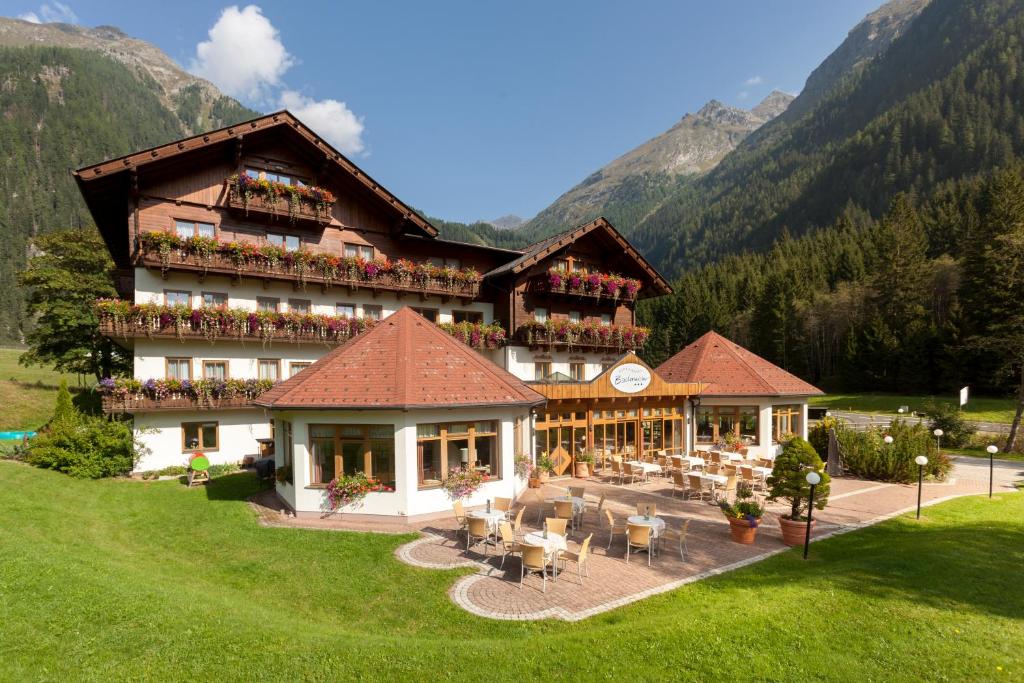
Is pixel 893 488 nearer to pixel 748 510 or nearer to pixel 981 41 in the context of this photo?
pixel 748 510

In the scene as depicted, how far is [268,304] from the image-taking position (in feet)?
70.7

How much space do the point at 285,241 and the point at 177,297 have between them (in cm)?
503

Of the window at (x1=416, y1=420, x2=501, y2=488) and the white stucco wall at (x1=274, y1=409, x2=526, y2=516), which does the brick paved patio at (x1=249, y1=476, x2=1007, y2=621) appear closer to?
the white stucco wall at (x1=274, y1=409, x2=526, y2=516)

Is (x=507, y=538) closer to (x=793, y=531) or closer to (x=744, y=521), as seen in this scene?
(x=744, y=521)

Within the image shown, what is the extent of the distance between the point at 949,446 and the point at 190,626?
37585 mm

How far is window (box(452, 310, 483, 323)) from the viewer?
25969 mm

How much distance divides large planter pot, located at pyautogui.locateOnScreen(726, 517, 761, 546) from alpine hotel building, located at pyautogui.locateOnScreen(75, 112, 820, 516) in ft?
21.9

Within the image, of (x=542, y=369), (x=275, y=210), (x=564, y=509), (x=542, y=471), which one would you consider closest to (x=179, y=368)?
(x=275, y=210)

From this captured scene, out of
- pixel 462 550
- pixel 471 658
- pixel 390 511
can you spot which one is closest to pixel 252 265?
pixel 390 511

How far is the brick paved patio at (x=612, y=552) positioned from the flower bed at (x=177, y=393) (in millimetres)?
6202

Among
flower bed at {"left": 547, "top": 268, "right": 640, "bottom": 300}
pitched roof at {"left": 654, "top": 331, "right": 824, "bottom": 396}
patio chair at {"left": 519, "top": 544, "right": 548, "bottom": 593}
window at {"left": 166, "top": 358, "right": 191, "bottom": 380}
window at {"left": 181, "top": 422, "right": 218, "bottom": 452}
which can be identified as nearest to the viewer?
Result: patio chair at {"left": 519, "top": 544, "right": 548, "bottom": 593}

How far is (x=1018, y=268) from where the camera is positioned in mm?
37250

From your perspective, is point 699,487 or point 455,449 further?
point 699,487

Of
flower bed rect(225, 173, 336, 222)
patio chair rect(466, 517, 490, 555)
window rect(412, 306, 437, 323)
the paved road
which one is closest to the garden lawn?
patio chair rect(466, 517, 490, 555)
